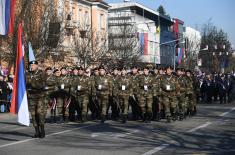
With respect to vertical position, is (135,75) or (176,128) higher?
(135,75)

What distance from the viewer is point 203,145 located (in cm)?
1239

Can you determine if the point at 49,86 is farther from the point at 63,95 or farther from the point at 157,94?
the point at 157,94

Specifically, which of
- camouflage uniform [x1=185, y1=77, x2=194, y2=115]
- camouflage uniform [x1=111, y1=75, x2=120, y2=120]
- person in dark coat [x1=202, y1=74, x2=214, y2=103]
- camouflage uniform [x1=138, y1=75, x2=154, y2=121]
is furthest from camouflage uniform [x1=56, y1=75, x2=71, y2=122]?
person in dark coat [x1=202, y1=74, x2=214, y2=103]

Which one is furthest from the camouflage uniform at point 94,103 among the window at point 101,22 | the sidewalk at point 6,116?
the window at point 101,22

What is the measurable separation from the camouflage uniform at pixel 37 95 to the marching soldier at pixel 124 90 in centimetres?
514

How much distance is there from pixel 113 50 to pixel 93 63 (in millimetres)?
7818

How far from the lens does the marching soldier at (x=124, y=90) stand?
18.5m

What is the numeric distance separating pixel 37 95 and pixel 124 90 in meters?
5.36

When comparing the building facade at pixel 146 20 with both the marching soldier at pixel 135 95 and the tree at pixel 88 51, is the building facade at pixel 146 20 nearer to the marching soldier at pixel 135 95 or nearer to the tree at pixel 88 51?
the tree at pixel 88 51

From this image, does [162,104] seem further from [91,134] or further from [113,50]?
[113,50]

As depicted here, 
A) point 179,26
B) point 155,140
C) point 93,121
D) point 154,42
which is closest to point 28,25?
point 93,121

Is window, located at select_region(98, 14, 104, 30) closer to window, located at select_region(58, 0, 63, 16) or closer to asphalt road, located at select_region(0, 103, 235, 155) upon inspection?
window, located at select_region(58, 0, 63, 16)

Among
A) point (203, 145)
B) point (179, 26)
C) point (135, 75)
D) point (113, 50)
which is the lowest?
point (203, 145)

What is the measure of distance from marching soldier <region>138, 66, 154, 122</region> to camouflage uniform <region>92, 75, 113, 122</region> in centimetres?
109
